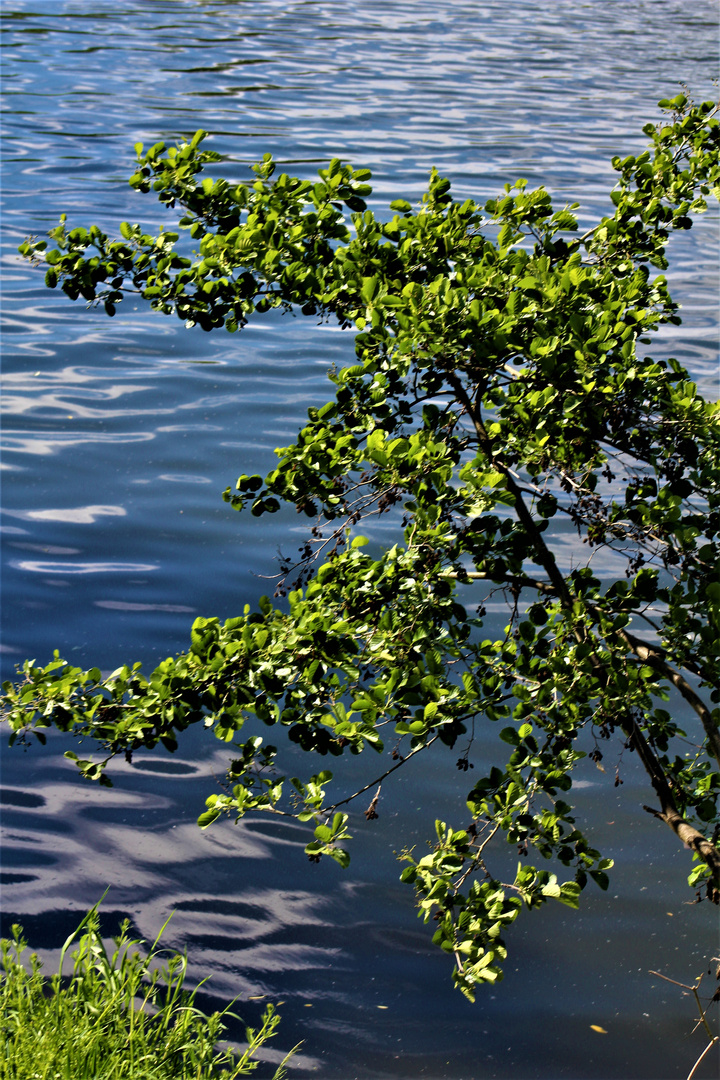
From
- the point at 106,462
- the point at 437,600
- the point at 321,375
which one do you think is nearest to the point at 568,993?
the point at 437,600

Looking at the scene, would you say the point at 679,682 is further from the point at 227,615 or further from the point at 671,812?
the point at 227,615

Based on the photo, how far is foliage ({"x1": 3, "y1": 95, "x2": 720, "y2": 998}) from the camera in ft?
7.36

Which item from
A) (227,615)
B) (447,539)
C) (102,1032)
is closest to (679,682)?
(447,539)

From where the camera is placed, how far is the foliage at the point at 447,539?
224cm

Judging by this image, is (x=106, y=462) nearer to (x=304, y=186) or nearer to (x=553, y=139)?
(x=304, y=186)

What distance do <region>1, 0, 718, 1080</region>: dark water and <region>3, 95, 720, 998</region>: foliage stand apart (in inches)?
51.6

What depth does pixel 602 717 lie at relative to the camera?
229 cm

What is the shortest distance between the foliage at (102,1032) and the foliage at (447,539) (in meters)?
1.05

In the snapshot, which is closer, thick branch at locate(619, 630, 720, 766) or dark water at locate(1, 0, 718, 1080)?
thick branch at locate(619, 630, 720, 766)

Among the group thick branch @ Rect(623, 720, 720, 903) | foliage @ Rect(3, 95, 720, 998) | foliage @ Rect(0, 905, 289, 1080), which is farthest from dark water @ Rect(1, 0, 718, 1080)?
thick branch @ Rect(623, 720, 720, 903)

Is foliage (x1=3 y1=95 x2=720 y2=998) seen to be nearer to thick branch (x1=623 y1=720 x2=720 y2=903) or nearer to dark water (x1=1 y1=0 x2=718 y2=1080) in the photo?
thick branch (x1=623 y1=720 x2=720 y2=903)

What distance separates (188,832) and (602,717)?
2891mm

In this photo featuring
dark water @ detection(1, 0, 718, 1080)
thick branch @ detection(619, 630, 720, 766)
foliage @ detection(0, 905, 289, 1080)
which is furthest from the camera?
dark water @ detection(1, 0, 718, 1080)

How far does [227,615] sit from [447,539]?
3.82m
